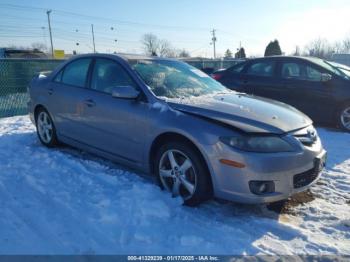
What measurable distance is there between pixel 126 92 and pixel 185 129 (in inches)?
34.7

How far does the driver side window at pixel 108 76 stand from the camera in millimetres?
3980

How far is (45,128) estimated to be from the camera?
17.3 ft

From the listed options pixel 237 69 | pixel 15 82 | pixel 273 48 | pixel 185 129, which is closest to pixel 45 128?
pixel 185 129

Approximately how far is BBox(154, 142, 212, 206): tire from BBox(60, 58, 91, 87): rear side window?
5.83 ft

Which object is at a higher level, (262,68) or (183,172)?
(262,68)

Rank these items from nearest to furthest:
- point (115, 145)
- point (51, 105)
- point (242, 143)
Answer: point (242, 143) < point (115, 145) < point (51, 105)

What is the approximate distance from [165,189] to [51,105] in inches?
98.9

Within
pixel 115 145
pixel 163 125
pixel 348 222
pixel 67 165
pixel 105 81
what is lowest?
pixel 348 222

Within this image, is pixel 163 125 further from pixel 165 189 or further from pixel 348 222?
pixel 348 222

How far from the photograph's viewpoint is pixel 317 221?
313cm

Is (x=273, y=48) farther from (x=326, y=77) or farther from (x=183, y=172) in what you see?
(x=183, y=172)

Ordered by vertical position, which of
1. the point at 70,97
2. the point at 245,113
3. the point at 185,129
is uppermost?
the point at 70,97

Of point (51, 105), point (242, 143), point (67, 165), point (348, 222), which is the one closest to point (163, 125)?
point (242, 143)

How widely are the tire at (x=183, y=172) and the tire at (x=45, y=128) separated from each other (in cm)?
232
